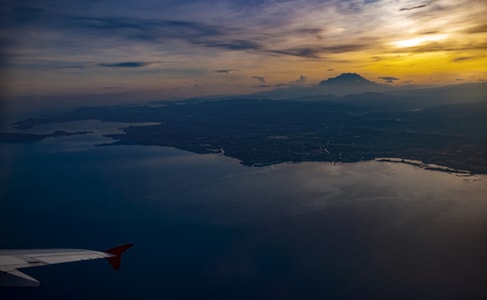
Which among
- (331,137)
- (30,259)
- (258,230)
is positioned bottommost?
(258,230)

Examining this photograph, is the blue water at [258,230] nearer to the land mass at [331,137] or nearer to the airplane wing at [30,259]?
the land mass at [331,137]

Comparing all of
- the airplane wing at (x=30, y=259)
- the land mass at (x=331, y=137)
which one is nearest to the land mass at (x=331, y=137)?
the land mass at (x=331, y=137)

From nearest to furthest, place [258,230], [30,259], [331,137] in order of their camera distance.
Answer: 1. [30,259]
2. [258,230]
3. [331,137]

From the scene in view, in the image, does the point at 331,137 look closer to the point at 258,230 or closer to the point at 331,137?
the point at 331,137

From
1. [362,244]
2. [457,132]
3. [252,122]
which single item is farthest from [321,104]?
[362,244]

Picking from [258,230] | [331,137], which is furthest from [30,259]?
[331,137]

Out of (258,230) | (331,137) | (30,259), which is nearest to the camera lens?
(30,259)

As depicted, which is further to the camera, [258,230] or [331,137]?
[331,137]
